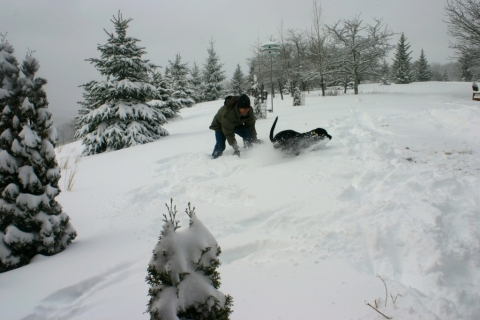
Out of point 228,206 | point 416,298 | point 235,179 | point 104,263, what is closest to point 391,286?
point 416,298

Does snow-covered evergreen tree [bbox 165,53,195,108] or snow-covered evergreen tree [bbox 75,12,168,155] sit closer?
snow-covered evergreen tree [bbox 75,12,168,155]

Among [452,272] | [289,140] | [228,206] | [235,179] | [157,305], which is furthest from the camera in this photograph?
[289,140]

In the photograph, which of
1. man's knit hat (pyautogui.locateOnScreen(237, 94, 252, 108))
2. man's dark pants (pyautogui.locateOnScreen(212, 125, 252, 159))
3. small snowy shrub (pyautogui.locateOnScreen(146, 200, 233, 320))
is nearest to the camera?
small snowy shrub (pyautogui.locateOnScreen(146, 200, 233, 320))

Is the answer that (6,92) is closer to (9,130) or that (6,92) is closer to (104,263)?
(9,130)

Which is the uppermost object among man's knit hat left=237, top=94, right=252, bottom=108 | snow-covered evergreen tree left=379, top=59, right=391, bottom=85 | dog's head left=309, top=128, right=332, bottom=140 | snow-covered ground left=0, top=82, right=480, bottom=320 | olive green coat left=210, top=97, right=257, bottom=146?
snow-covered evergreen tree left=379, top=59, right=391, bottom=85

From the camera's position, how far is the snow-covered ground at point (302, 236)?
1863mm

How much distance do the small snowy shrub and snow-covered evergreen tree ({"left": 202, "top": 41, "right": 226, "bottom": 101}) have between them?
3328cm

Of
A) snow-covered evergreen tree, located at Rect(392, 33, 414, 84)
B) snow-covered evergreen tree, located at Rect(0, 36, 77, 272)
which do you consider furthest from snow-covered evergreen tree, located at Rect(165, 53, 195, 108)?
snow-covered evergreen tree, located at Rect(392, 33, 414, 84)

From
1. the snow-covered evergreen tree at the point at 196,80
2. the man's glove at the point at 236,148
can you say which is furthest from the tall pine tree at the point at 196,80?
the man's glove at the point at 236,148

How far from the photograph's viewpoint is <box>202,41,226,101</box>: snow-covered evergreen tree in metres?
32.3

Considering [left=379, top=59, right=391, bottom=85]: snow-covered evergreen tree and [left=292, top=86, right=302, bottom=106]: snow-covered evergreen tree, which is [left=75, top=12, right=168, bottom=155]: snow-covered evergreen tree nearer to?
[left=292, top=86, right=302, bottom=106]: snow-covered evergreen tree

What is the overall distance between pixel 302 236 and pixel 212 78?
3218 cm

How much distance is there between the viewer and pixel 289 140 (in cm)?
512

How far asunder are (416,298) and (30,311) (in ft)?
8.60
